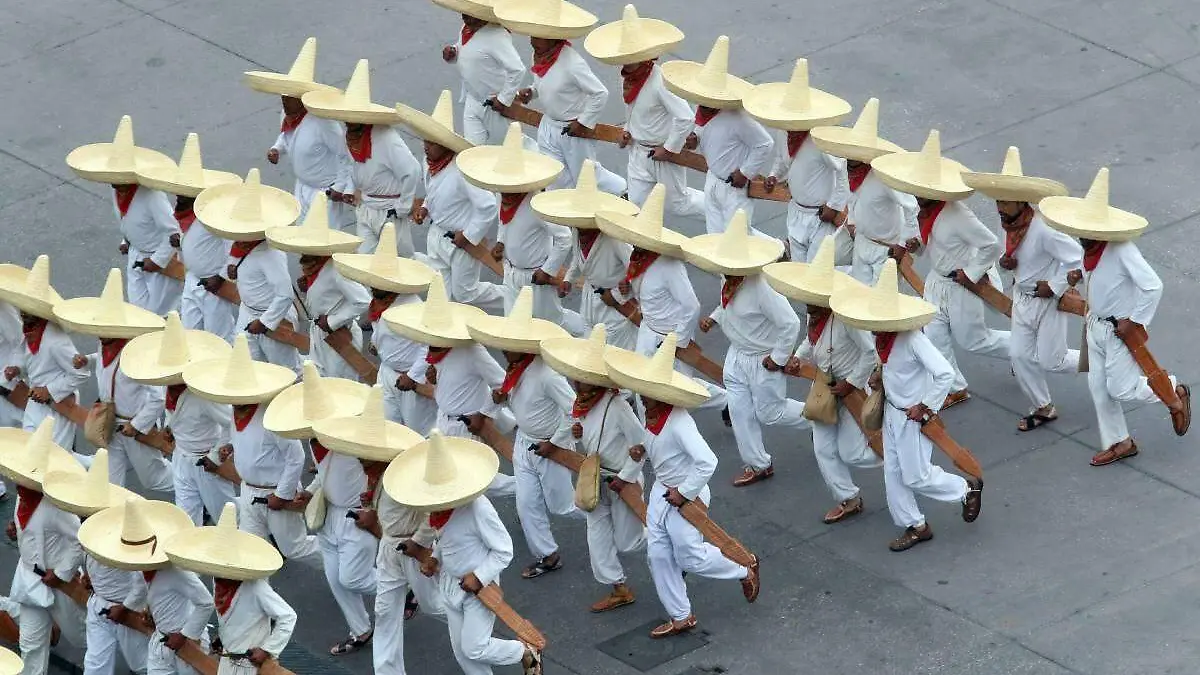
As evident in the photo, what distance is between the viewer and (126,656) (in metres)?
13.6

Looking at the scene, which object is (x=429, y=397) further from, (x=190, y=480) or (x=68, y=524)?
(x=68, y=524)

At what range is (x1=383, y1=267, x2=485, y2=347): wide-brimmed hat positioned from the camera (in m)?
14.3

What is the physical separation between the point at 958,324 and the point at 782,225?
2.81 m

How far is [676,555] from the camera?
13938mm

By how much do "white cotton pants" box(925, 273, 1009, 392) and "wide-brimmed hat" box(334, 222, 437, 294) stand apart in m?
3.36

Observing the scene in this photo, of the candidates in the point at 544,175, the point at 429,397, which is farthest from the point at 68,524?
the point at 544,175

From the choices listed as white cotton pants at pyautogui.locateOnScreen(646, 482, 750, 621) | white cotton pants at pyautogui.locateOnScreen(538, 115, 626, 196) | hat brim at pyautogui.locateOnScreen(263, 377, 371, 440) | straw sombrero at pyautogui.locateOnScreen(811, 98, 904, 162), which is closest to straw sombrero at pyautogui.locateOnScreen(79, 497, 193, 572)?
hat brim at pyautogui.locateOnScreen(263, 377, 371, 440)

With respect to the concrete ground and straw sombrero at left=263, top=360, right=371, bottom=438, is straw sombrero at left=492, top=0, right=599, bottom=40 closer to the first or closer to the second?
the concrete ground

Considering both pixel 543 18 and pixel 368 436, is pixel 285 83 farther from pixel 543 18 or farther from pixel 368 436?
pixel 368 436

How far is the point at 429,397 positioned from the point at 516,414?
3.14 ft

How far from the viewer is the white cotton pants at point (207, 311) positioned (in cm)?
1648

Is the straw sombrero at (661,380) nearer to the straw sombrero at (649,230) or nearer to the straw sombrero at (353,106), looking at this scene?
the straw sombrero at (649,230)

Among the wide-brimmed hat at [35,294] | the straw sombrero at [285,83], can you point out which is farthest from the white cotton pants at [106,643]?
the straw sombrero at [285,83]

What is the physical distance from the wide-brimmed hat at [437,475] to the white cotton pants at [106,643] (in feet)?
5.65
